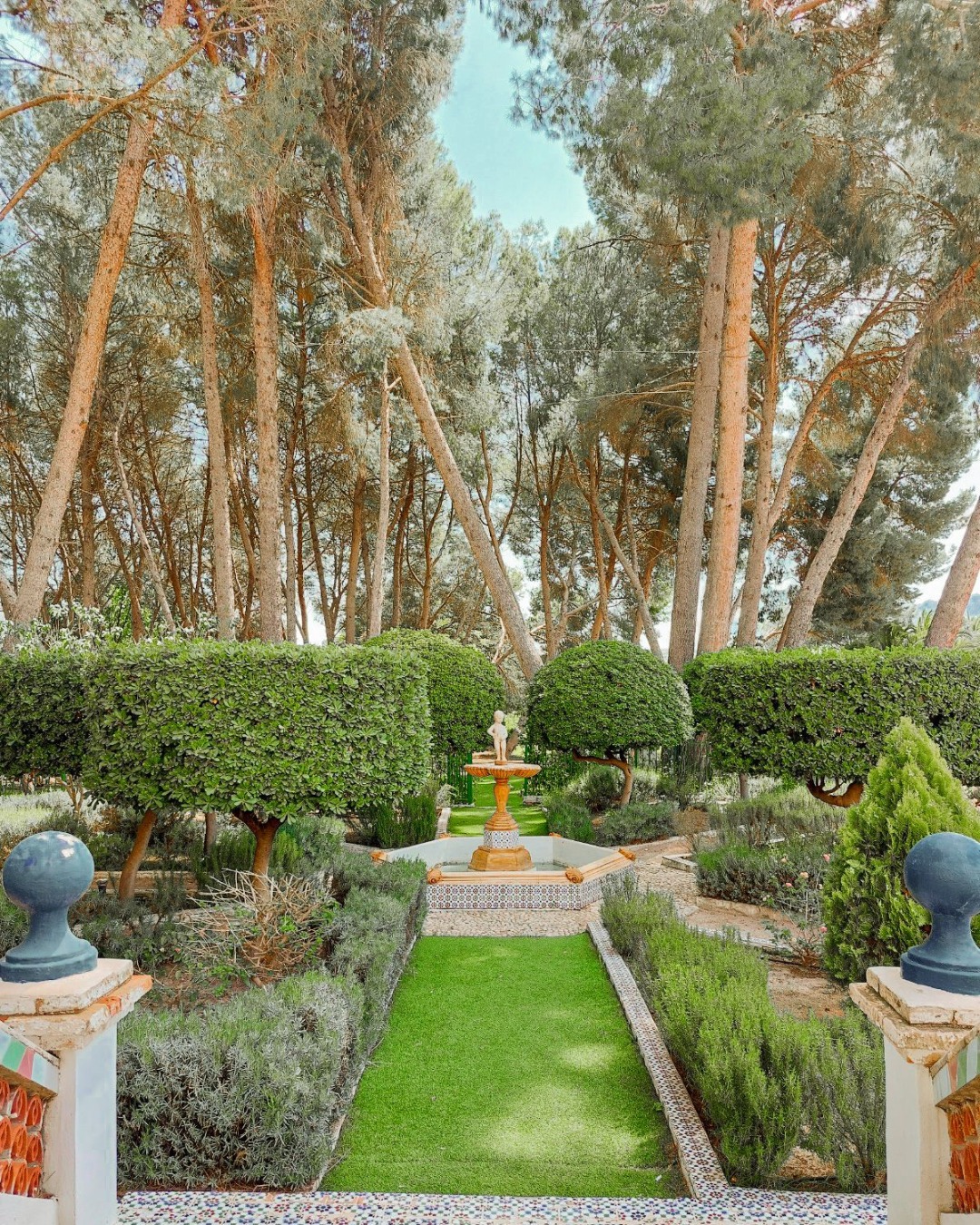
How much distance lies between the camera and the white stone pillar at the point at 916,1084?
175 cm

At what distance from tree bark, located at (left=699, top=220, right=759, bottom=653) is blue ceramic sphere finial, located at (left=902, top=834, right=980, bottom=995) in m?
9.38

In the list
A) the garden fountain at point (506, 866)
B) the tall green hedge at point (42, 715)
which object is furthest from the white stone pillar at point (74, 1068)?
the garden fountain at point (506, 866)

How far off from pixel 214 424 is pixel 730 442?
23.9 ft

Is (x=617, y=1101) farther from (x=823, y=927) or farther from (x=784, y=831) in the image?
(x=784, y=831)

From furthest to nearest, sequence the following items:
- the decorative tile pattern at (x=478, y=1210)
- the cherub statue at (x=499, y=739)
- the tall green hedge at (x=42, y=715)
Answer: the cherub statue at (x=499, y=739), the tall green hedge at (x=42, y=715), the decorative tile pattern at (x=478, y=1210)

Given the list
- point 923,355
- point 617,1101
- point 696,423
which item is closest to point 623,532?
point 696,423

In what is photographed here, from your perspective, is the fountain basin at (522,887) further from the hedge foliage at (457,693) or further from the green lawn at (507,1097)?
the hedge foliage at (457,693)

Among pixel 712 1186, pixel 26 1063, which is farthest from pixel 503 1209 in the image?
pixel 26 1063

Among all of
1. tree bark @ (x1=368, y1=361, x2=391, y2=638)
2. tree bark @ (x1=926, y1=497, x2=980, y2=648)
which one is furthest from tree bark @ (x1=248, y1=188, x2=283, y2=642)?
tree bark @ (x1=926, y1=497, x2=980, y2=648)

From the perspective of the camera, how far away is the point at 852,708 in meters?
7.71

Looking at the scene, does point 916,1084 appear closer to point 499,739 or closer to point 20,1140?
point 20,1140

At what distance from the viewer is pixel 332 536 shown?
79.2ft

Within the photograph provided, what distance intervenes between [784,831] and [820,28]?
33.7ft

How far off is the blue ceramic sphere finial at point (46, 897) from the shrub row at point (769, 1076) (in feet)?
8.17
